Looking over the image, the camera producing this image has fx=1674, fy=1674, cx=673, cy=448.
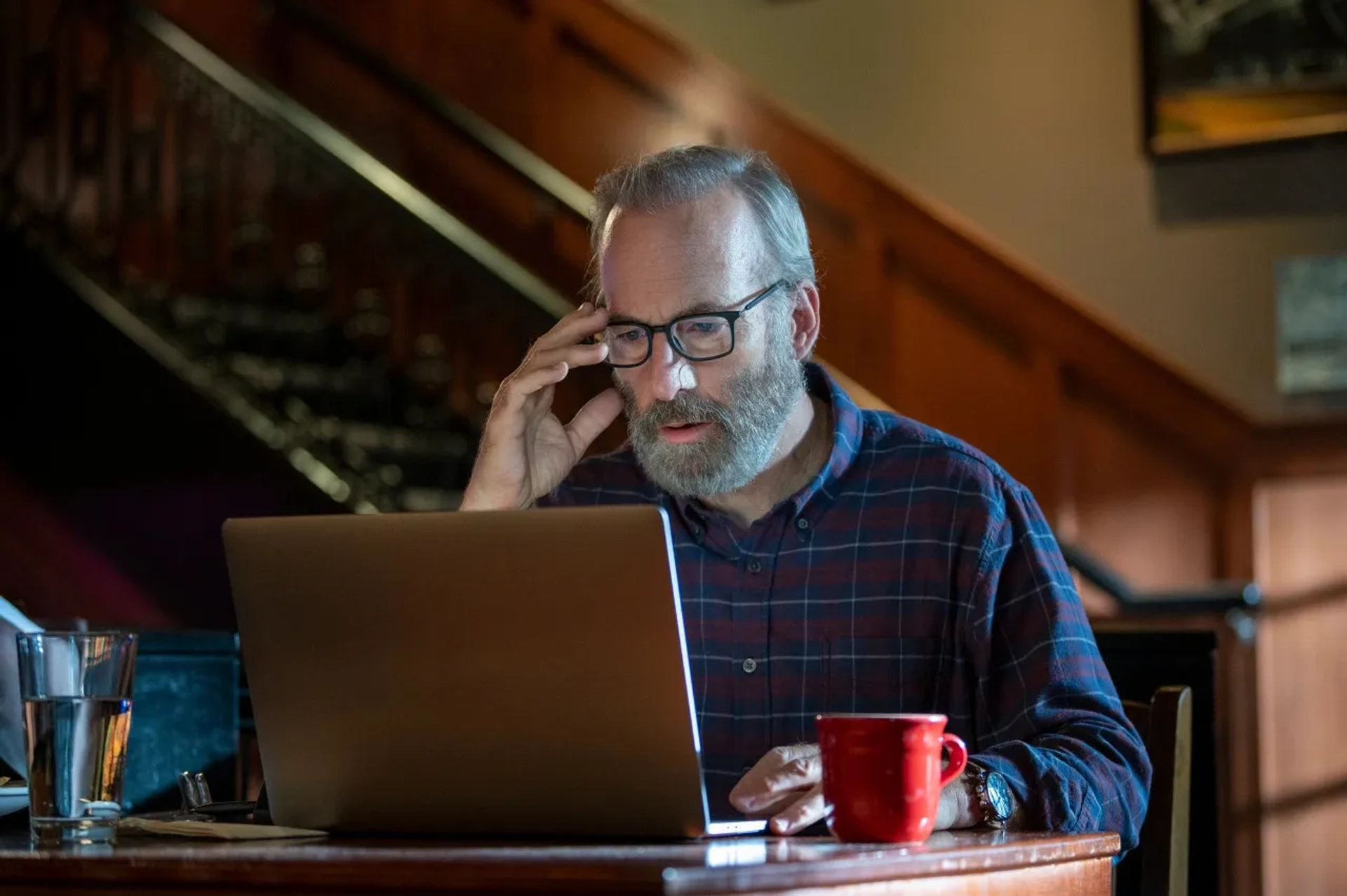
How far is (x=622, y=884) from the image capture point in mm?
937

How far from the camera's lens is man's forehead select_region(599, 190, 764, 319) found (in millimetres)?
1845

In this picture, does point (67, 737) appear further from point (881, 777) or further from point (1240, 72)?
point (1240, 72)

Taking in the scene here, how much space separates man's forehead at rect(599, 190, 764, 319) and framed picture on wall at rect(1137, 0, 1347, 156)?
2.91 meters

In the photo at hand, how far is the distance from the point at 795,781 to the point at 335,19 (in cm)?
569

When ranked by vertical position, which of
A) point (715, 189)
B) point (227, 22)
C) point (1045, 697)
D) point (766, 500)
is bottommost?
point (1045, 697)

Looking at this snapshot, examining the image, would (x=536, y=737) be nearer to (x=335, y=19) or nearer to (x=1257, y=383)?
(x=1257, y=383)

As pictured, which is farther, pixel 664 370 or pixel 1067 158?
pixel 1067 158

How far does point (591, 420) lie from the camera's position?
2.06 m

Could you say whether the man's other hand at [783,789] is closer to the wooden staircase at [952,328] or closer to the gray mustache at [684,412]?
the gray mustache at [684,412]

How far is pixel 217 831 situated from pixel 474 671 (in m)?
0.23

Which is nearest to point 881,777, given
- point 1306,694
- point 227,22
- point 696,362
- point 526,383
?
point 696,362

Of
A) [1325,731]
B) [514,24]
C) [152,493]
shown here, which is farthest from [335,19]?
[1325,731]

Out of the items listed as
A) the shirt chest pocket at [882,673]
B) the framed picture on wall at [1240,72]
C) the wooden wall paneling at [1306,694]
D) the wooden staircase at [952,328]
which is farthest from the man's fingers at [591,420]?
the framed picture on wall at [1240,72]

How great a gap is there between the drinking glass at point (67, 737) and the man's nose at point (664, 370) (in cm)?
75
